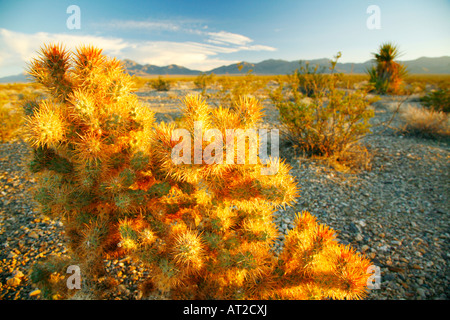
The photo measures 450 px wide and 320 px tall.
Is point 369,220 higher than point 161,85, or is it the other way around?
point 161,85

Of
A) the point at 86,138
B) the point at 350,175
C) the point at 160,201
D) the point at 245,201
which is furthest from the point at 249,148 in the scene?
the point at 350,175

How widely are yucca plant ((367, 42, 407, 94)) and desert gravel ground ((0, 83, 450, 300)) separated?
10.2 m

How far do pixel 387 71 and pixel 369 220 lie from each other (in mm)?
14899

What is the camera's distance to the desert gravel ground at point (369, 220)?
2520 millimetres

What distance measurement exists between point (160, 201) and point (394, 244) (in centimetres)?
313

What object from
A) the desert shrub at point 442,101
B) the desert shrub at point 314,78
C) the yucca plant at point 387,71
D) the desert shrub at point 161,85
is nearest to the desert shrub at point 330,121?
the desert shrub at point 314,78

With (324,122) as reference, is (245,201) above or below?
below

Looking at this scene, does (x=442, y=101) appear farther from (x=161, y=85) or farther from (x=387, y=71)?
(x=161, y=85)

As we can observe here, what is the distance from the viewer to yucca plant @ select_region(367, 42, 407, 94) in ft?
45.8

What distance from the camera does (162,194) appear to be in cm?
178

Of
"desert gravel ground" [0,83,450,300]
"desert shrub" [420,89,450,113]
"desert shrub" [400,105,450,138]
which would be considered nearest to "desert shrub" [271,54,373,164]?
"desert gravel ground" [0,83,450,300]

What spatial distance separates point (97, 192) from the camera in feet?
6.10

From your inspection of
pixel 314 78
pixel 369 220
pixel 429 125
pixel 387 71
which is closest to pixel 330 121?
pixel 369 220
